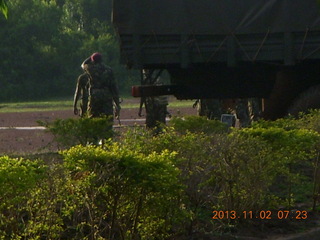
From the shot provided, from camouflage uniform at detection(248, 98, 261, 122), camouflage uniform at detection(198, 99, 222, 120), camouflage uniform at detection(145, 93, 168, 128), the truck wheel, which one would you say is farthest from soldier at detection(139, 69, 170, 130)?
the truck wheel

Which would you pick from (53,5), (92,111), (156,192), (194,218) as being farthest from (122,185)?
(53,5)

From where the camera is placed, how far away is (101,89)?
1686cm

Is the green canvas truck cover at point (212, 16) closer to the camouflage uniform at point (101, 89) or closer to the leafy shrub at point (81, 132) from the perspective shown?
the camouflage uniform at point (101, 89)

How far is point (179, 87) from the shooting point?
17.6 meters

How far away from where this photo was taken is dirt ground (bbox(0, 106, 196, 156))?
62.4ft

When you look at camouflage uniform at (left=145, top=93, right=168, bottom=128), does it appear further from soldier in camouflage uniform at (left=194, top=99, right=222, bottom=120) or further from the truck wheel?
the truck wheel

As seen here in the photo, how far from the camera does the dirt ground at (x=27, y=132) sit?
62.4 feet

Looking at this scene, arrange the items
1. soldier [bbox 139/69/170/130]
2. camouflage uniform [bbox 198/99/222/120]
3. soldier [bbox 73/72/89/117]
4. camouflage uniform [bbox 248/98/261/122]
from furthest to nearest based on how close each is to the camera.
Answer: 1. soldier [bbox 139/69/170/130]
2. camouflage uniform [bbox 198/99/222/120]
3. camouflage uniform [bbox 248/98/261/122]
4. soldier [bbox 73/72/89/117]

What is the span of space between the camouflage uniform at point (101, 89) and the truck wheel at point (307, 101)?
2.88 m

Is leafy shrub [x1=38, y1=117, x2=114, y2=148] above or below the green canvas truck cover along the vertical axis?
below

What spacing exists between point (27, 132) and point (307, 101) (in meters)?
10.0

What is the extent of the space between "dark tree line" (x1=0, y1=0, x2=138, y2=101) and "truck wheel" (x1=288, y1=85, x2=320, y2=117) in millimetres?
36789
